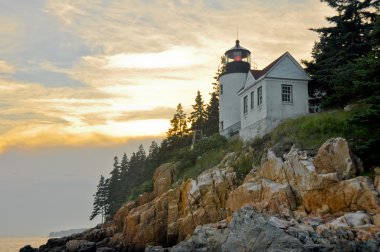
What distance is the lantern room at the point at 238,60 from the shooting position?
44344 millimetres

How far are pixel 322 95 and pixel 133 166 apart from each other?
48103 millimetres

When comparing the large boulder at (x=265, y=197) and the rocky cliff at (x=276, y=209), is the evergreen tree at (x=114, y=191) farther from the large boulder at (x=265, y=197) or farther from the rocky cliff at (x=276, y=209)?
the large boulder at (x=265, y=197)

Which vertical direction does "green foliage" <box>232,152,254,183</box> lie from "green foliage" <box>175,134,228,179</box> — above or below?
below

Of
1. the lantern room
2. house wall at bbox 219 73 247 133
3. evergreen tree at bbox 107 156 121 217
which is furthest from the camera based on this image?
evergreen tree at bbox 107 156 121 217

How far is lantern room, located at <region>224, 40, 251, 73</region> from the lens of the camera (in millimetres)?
44344

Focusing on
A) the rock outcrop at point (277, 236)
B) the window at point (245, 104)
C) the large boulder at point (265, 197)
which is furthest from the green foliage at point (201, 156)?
the rock outcrop at point (277, 236)

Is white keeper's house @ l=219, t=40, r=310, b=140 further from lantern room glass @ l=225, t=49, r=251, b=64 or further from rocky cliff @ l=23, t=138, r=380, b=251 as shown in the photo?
lantern room glass @ l=225, t=49, r=251, b=64

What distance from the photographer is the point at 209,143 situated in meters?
41.9

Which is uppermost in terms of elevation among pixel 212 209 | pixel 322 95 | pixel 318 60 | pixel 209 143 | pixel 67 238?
pixel 318 60

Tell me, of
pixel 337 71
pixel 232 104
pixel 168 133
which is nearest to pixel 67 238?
pixel 232 104

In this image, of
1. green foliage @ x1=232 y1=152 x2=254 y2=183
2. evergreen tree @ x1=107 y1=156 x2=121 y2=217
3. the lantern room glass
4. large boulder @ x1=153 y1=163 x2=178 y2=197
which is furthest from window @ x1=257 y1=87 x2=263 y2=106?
evergreen tree @ x1=107 y1=156 x2=121 y2=217

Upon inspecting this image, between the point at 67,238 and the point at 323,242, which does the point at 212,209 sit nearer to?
the point at 323,242

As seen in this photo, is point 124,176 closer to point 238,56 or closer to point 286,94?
point 238,56

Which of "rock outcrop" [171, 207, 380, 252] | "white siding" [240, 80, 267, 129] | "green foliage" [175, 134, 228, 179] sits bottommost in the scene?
"rock outcrop" [171, 207, 380, 252]
